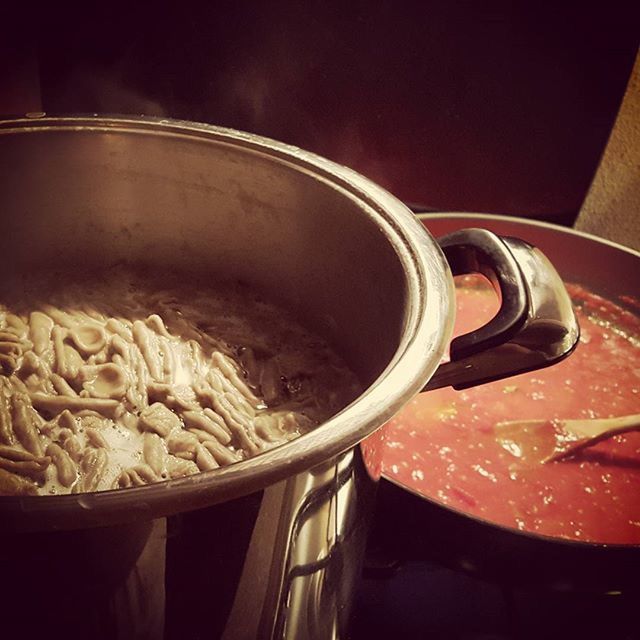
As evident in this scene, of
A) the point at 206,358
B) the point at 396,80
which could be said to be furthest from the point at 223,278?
→ the point at 396,80

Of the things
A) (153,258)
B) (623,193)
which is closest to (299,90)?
(153,258)

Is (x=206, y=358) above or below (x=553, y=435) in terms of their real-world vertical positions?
above

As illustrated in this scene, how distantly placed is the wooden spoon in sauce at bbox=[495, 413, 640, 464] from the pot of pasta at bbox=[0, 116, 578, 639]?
1.58 feet

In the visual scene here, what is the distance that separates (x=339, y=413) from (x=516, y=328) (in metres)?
0.31

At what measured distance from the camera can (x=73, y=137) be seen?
4.34ft

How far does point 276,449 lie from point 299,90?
1728 millimetres

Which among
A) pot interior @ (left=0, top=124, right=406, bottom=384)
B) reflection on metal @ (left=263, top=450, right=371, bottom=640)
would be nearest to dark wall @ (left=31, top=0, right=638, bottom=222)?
pot interior @ (left=0, top=124, right=406, bottom=384)

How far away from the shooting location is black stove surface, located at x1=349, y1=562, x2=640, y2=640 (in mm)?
1347

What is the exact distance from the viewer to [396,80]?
2.02m

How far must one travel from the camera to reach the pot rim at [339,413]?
20.9 inches

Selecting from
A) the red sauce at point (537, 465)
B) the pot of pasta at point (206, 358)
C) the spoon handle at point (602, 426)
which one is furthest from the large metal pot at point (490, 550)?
the spoon handle at point (602, 426)

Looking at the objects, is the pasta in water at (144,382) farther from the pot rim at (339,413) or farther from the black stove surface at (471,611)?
the black stove surface at (471,611)

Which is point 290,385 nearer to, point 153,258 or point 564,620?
point 153,258

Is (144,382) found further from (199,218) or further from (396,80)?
(396,80)
